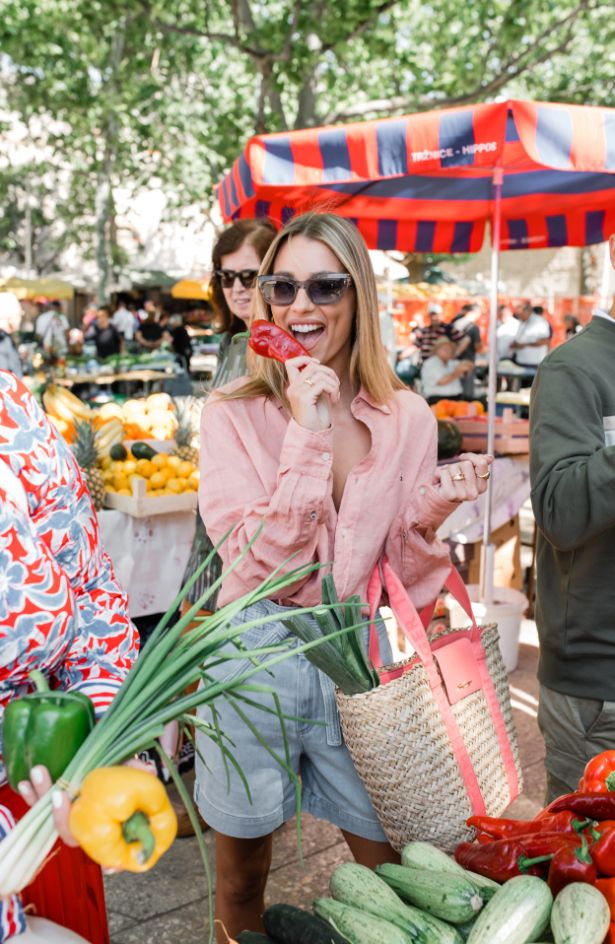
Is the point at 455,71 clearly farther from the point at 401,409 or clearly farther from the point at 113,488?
the point at 401,409

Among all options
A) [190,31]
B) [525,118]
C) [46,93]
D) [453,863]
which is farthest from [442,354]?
[46,93]

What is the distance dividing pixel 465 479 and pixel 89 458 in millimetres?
2868

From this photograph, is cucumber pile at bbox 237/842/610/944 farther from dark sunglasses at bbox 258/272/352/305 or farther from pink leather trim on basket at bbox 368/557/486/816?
dark sunglasses at bbox 258/272/352/305

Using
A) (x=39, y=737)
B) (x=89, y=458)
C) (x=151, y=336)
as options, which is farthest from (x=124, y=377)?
(x=39, y=737)

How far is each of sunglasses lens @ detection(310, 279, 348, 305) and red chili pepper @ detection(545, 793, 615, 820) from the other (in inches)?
47.4

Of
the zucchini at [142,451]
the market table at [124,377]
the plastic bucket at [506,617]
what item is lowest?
the plastic bucket at [506,617]

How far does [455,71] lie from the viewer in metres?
15.5

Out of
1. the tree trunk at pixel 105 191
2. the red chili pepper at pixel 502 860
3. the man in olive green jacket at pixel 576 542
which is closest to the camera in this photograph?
the red chili pepper at pixel 502 860

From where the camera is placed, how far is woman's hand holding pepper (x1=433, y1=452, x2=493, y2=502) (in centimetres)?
206

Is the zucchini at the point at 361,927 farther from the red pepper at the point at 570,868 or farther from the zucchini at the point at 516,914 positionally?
the red pepper at the point at 570,868

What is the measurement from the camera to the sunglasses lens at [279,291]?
2.16m

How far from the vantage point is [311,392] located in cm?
196

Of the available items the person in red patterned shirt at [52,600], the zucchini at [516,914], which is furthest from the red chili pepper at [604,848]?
the person in red patterned shirt at [52,600]

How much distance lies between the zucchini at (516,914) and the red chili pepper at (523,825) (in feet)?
0.63
